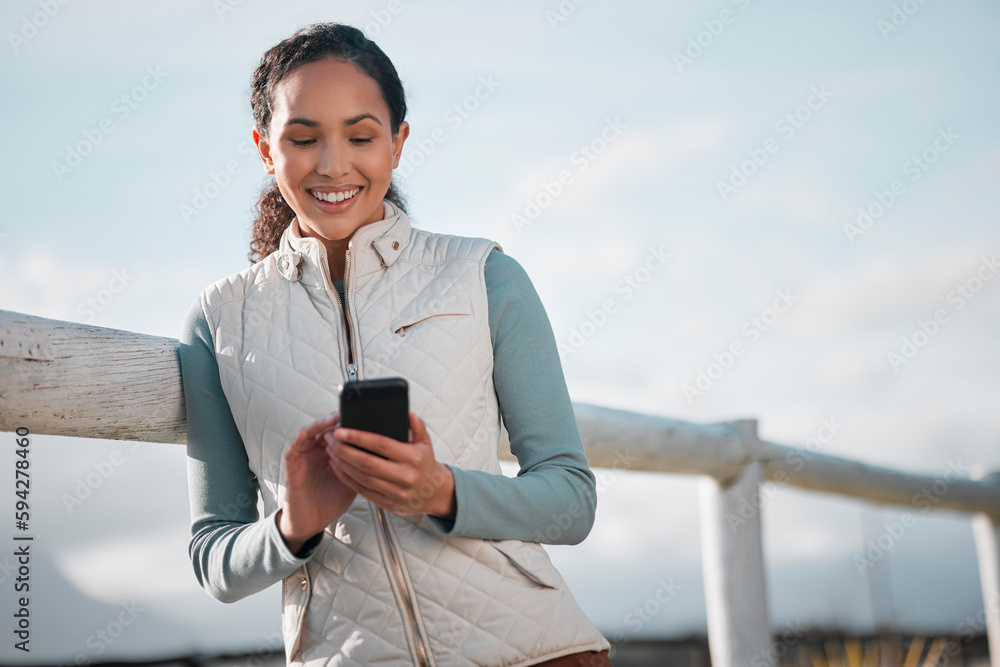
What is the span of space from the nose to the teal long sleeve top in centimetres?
34

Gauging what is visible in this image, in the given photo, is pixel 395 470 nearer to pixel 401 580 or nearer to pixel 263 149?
pixel 401 580

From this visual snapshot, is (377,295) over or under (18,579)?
over

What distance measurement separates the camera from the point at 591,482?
1594mm

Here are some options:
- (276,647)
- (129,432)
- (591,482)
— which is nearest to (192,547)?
(129,432)

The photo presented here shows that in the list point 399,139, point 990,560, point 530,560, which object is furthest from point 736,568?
point 990,560

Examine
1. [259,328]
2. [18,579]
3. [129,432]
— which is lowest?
[18,579]

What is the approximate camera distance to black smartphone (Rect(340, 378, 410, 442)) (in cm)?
122

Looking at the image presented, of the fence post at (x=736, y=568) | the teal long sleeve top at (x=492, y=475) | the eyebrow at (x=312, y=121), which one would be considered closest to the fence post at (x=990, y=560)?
the fence post at (x=736, y=568)

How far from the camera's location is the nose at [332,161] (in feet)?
5.41

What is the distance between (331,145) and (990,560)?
16.0 feet

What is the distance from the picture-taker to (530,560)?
1.51 m

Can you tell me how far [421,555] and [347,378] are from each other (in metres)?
0.34

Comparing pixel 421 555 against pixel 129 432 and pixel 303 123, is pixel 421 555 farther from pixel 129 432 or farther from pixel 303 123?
pixel 303 123

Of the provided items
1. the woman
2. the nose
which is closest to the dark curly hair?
the woman
